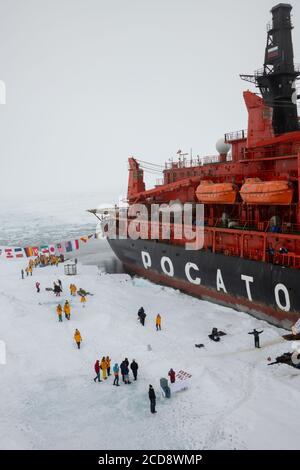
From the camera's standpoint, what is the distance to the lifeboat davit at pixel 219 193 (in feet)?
78.6

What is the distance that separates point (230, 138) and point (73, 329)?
18078 mm

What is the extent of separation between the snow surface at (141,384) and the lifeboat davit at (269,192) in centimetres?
678

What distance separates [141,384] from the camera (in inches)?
573

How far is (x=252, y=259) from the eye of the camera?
2162 cm

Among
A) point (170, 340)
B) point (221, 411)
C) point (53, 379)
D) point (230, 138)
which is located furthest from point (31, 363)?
point (230, 138)

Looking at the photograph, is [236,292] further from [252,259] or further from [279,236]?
[279,236]

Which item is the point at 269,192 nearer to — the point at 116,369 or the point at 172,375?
the point at 172,375

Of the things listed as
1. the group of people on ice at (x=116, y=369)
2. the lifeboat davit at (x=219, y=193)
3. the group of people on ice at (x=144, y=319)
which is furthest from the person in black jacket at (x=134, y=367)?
the lifeboat davit at (x=219, y=193)

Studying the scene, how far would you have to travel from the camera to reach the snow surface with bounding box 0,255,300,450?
1143cm

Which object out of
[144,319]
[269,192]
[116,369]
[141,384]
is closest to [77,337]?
[116,369]

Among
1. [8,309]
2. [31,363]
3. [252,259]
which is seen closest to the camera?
[31,363]

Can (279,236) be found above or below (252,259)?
above

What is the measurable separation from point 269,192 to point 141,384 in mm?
12127
